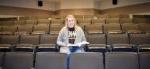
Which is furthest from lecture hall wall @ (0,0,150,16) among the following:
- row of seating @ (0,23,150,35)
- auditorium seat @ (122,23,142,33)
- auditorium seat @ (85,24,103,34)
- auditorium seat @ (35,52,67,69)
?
auditorium seat @ (35,52,67,69)

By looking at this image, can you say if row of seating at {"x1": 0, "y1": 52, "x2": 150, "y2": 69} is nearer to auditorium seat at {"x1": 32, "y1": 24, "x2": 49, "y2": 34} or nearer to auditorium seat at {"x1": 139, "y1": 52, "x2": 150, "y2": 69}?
auditorium seat at {"x1": 139, "y1": 52, "x2": 150, "y2": 69}

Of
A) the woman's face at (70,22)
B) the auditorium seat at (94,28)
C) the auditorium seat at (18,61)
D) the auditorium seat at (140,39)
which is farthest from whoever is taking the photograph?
the auditorium seat at (94,28)

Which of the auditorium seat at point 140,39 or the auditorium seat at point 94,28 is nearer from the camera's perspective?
the auditorium seat at point 140,39

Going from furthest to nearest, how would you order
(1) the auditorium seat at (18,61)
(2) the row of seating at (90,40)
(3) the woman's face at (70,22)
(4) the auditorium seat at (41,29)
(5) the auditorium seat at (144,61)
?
1. (4) the auditorium seat at (41,29)
2. (2) the row of seating at (90,40)
3. (3) the woman's face at (70,22)
4. (1) the auditorium seat at (18,61)
5. (5) the auditorium seat at (144,61)

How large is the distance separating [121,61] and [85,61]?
403 millimetres

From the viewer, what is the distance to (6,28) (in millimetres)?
5707

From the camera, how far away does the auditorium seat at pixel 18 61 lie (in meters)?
2.91

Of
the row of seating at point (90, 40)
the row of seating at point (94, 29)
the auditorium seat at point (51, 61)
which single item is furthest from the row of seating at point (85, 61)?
the row of seating at point (94, 29)

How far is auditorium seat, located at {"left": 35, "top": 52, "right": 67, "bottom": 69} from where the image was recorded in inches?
112

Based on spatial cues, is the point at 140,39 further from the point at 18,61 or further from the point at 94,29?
the point at 18,61

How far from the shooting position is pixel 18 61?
9.68 feet

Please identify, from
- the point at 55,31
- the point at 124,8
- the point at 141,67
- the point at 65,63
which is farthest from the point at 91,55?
the point at 124,8

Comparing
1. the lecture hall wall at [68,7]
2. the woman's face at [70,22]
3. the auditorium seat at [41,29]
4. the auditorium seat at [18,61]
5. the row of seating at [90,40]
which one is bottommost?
the auditorium seat at [18,61]

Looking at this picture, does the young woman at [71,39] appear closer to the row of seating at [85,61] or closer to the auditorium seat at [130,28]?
A: the row of seating at [85,61]
